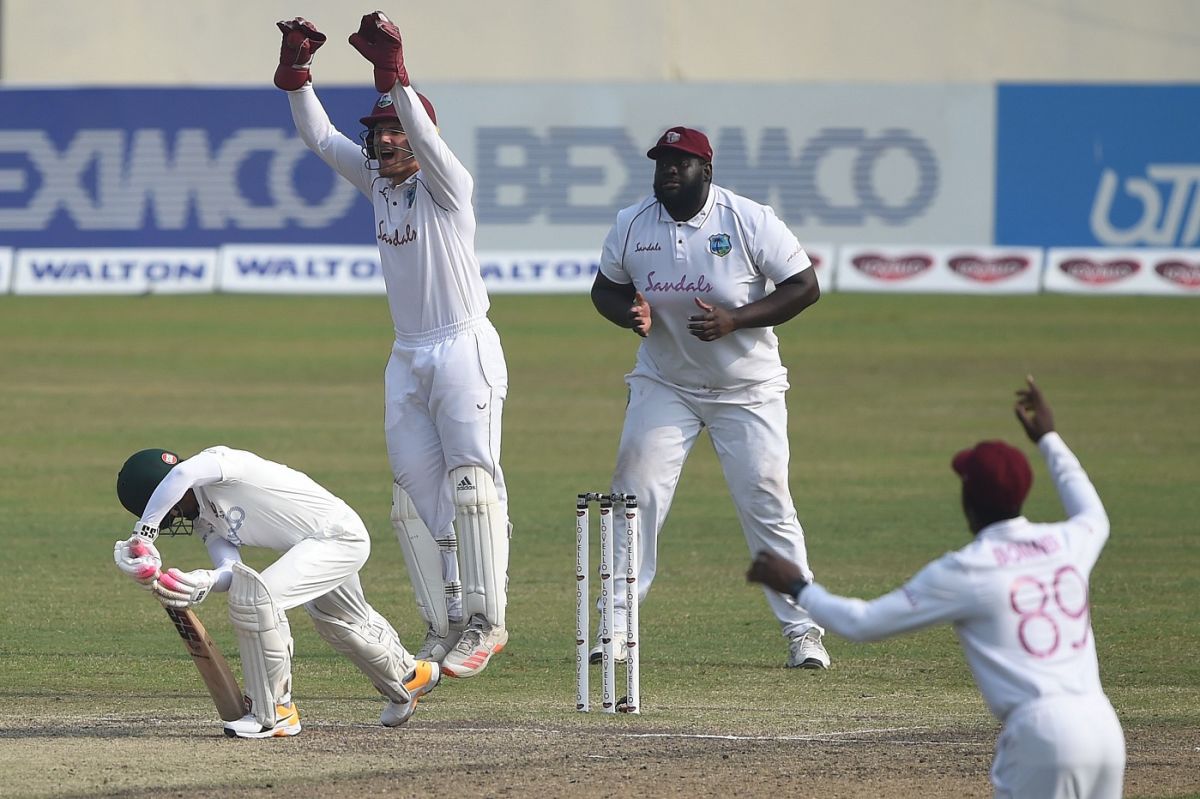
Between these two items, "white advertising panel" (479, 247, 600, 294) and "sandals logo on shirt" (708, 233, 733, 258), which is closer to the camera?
"sandals logo on shirt" (708, 233, 733, 258)

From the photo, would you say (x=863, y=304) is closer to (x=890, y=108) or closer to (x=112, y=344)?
(x=890, y=108)

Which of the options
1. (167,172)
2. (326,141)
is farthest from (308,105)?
(167,172)

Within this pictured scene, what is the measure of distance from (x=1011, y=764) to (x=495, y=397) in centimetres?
344

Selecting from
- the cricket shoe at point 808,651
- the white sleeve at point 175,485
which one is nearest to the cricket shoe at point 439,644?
the white sleeve at point 175,485

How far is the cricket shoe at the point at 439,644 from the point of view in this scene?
806 cm

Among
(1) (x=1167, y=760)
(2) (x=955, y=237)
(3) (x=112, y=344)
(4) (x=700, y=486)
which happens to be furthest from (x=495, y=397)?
(2) (x=955, y=237)

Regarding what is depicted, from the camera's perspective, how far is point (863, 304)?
29.9 meters

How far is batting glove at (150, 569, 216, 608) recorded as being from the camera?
Answer: 6852 millimetres

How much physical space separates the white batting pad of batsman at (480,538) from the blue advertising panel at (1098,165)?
26428 millimetres

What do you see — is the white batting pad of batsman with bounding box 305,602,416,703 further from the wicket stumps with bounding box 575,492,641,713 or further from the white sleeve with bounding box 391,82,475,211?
the white sleeve with bounding box 391,82,475,211

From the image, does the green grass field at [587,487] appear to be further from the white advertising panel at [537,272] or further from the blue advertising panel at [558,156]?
the blue advertising panel at [558,156]

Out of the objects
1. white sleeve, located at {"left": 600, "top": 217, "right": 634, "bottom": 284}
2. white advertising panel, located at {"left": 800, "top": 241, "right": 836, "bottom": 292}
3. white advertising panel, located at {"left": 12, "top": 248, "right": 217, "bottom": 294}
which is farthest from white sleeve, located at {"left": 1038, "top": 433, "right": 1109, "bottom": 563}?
white advertising panel, located at {"left": 12, "top": 248, "right": 217, "bottom": 294}

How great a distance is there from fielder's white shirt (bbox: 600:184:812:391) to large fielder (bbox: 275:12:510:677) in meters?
1.02

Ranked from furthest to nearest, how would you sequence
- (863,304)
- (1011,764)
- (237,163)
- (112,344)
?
(237,163) → (863,304) → (112,344) → (1011,764)
